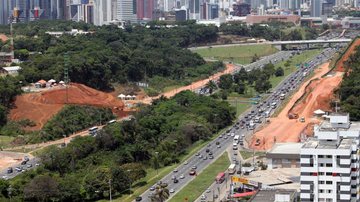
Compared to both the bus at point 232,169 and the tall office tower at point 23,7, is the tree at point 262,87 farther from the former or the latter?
the tall office tower at point 23,7

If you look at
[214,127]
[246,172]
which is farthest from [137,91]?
[246,172]

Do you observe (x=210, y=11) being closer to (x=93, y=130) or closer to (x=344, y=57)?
(x=344, y=57)

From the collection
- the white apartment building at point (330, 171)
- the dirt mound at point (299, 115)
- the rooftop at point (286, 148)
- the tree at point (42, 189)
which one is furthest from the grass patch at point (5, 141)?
the white apartment building at point (330, 171)

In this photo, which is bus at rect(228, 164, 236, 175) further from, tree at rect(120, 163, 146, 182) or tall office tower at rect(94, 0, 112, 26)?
tall office tower at rect(94, 0, 112, 26)

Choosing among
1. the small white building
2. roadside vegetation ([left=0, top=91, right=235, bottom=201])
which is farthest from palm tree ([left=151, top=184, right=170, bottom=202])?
the small white building

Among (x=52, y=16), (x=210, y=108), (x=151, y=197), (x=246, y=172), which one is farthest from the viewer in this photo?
(x=52, y=16)

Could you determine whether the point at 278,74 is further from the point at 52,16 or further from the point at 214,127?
the point at 52,16

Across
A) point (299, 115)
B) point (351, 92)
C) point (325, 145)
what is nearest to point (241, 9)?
point (299, 115)
